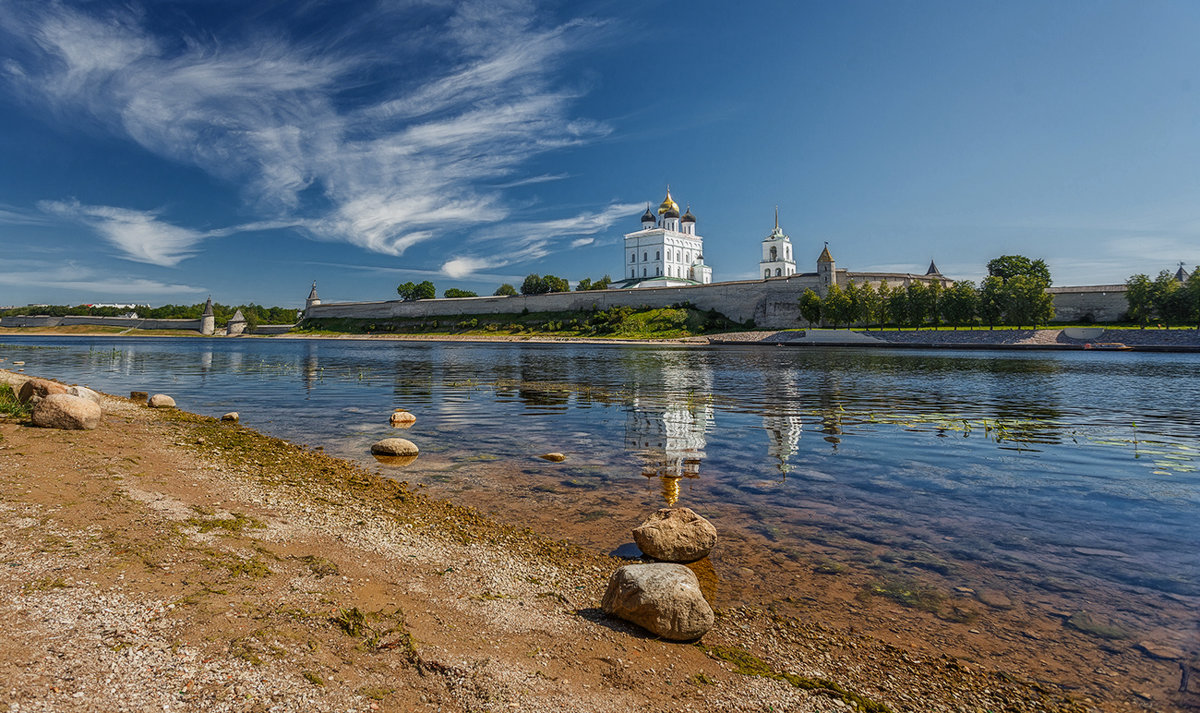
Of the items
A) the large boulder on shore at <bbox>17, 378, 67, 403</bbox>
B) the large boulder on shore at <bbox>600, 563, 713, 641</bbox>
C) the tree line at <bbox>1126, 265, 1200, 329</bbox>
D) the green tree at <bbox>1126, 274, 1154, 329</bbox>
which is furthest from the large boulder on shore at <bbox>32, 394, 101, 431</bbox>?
the green tree at <bbox>1126, 274, 1154, 329</bbox>

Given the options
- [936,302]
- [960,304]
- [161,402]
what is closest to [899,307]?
[936,302]

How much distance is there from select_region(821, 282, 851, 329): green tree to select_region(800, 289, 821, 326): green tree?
819 mm

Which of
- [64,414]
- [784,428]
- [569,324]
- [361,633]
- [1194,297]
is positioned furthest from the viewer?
[569,324]

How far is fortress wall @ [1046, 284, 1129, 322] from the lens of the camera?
7194 centimetres

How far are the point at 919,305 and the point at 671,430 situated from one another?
69551 mm

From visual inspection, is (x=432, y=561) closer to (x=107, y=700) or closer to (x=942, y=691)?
(x=107, y=700)

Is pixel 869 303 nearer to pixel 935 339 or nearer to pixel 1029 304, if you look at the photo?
pixel 935 339

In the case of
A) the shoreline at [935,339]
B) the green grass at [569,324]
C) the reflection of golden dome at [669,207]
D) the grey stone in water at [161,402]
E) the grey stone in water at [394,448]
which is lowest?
the grey stone in water at [394,448]

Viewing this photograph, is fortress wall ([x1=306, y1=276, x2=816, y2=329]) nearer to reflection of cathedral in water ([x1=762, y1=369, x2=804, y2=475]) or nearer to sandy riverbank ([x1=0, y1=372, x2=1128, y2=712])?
reflection of cathedral in water ([x1=762, y1=369, x2=804, y2=475])

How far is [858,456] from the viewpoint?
12.2m

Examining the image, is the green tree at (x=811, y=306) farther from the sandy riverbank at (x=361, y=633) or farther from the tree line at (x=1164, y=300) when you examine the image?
the sandy riverbank at (x=361, y=633)

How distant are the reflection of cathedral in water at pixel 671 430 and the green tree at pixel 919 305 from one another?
57.8 metres

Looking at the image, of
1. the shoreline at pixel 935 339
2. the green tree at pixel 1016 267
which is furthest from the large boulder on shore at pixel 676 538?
the green tree at pixel 1016 267

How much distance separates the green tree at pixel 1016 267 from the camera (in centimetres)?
8750
